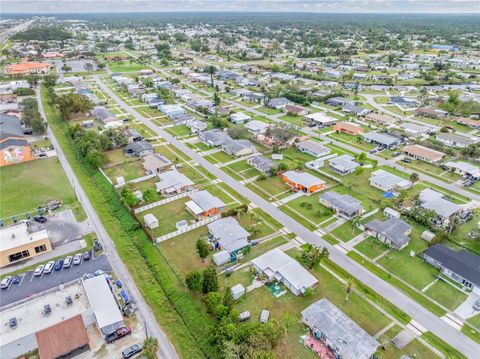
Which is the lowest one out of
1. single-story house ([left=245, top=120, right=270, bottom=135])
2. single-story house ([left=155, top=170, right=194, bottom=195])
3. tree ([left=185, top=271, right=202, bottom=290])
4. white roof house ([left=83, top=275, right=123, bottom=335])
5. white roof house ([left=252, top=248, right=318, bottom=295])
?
single-story house ([left=245, top=120, right=270, bottom=135])

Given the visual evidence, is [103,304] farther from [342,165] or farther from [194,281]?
[342,165]

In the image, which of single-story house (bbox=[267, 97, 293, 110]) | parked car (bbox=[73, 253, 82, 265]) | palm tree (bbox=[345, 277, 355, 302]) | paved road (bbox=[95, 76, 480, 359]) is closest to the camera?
paved road (bbox=[95, 76, 480, 359])

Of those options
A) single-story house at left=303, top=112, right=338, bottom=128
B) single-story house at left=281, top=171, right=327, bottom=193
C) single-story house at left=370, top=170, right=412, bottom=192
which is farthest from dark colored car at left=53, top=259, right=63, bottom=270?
single-story house at left=303, top=112, right=338, bottom=128

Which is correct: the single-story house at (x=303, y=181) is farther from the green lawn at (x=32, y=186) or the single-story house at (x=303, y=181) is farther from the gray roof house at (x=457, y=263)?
the green lawn at (x=32, y=186)

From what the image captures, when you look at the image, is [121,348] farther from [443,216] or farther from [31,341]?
[443,216]

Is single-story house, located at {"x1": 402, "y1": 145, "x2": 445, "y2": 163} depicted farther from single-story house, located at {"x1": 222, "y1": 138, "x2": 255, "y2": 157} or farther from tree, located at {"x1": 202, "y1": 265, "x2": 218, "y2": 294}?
tree, located at {"x1": 202, "y1": 265, "x2": 218, "y2": 294}
